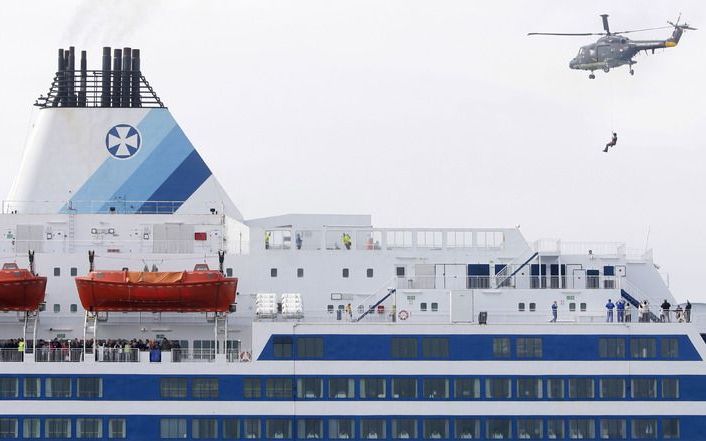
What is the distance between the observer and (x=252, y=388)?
44.8 metres

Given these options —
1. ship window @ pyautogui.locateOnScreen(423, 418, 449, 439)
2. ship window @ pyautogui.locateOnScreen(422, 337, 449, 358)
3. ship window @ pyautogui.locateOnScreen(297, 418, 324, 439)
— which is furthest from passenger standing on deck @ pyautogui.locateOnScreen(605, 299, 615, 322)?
ship window @ pyautogui.locateOnScreen(297, 418, 324, 439)

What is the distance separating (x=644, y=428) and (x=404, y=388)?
704 cm

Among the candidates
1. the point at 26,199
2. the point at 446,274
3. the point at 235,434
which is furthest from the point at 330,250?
the point at 26,199

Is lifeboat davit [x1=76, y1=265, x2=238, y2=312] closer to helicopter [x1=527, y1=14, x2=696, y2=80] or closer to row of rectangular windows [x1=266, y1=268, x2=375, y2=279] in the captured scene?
row of rectangular windows [x1=266, y1=268, x2=375, y2=279]

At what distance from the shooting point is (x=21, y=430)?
44625mm

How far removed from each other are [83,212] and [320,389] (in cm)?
1104

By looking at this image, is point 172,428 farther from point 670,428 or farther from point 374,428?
point 670,428

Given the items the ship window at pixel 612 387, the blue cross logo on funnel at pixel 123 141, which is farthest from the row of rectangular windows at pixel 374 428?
the blue cross logo on funnel at pixel 123 141

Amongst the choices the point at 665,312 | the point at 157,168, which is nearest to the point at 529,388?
the point at 665,312

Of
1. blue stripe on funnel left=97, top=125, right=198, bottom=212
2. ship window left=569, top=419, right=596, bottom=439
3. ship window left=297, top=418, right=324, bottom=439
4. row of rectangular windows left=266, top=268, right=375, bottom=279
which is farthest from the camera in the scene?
blue stripe on funnel left=97, top=125, right=198, bottom=212

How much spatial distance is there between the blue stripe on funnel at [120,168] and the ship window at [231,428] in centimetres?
987

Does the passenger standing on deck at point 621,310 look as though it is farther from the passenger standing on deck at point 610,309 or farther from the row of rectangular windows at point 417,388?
the row of rectangular windows at point 417,388

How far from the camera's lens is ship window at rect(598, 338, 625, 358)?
149ft

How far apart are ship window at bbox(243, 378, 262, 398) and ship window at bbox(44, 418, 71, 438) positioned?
511cm
